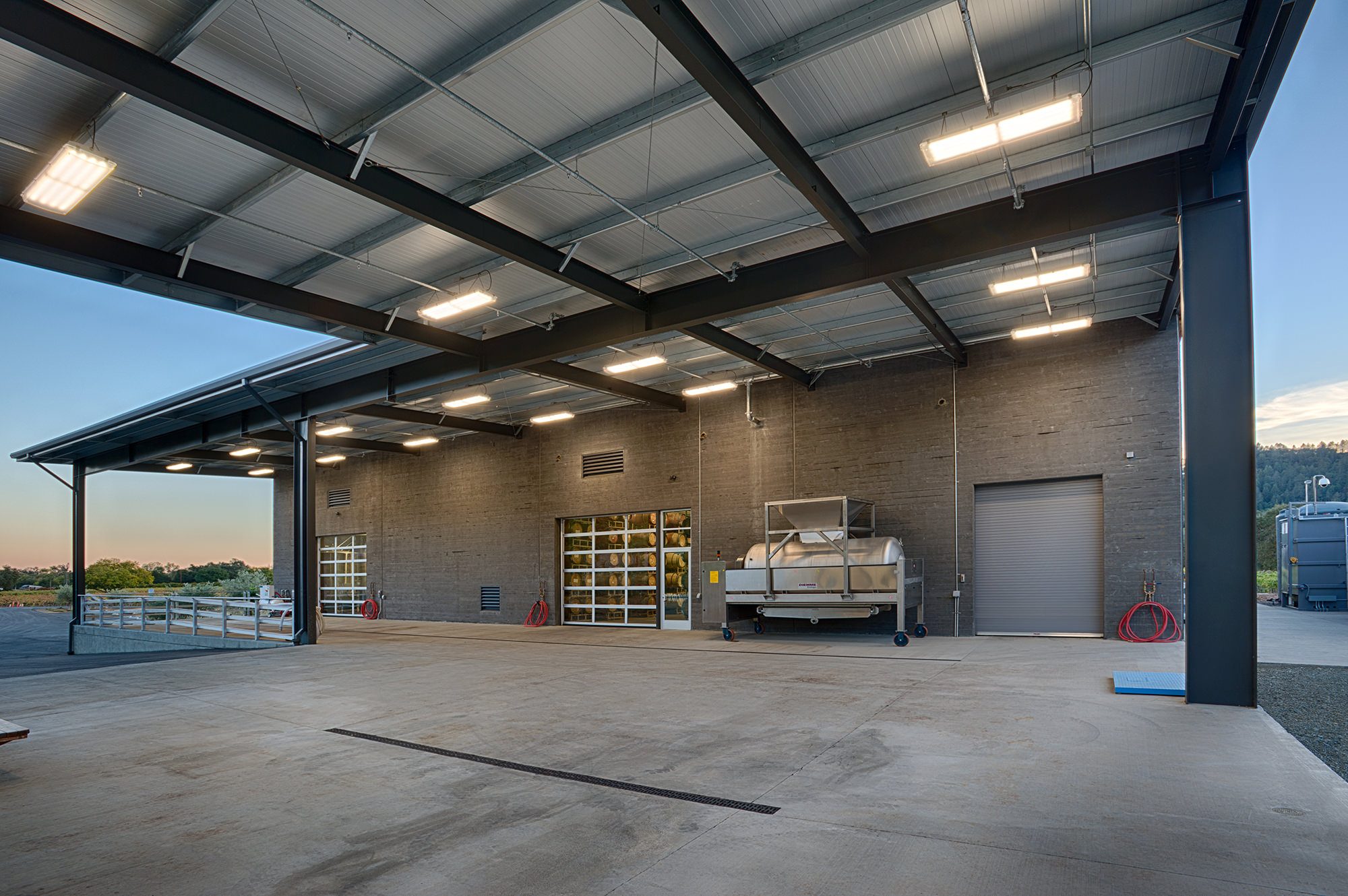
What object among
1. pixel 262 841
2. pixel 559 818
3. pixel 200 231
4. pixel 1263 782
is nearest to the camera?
pixel 262 841

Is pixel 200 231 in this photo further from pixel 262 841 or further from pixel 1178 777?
pixel 1178 777

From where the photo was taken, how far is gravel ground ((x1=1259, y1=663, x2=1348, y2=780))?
632cm

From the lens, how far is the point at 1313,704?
795 cm

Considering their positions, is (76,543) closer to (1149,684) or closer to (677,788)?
(677,788)

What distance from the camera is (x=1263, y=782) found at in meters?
5.05

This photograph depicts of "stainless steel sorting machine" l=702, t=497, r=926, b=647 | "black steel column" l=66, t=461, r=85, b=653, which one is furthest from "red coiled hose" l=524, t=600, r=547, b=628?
"black steel column" l=66, t=461, r=85, b=653

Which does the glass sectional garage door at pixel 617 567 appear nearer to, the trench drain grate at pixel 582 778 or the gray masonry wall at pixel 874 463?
the gray masonry wall at pixel 874 463

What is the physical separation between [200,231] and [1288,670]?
15770 mm

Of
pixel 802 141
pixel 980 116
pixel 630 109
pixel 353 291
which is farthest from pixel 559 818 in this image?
pixel 353 291

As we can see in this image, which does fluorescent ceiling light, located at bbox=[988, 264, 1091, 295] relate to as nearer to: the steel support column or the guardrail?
the guardrail

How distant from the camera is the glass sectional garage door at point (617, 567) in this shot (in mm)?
19516

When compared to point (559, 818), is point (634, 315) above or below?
above

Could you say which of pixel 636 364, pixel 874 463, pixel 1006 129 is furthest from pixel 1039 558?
pixel 1006 129

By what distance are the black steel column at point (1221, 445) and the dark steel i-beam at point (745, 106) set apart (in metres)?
3.78
